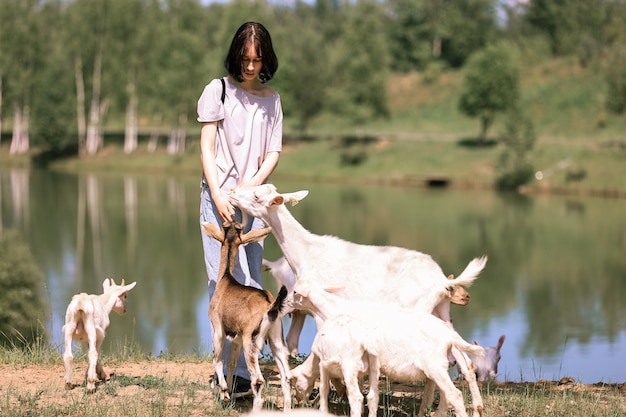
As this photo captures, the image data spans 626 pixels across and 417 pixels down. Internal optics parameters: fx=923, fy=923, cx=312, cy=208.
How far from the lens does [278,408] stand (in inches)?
283

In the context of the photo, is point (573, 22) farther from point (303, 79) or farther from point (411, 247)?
point (411, 247)

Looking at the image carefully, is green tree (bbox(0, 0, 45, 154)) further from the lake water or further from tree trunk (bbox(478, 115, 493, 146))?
tree trunk (bbox(478, 115, 493, 146))

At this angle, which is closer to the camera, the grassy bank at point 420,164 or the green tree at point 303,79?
the grassy bank at point 420,164

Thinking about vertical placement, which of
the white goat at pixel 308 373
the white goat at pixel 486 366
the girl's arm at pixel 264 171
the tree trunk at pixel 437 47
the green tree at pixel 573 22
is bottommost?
the white goat at pixel 486 366

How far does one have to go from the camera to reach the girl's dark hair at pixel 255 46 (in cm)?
732

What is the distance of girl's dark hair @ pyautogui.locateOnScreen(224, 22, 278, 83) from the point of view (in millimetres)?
7320

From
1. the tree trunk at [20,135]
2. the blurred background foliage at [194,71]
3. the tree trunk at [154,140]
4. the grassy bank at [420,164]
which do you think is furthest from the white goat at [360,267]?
the tree trunk at [20,135]

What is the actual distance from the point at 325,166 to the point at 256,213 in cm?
5077

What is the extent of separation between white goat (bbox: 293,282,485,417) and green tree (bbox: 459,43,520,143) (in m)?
51.8

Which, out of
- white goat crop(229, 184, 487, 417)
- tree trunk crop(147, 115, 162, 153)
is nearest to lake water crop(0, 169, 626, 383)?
white goat crop(229, 184, 487, 417)

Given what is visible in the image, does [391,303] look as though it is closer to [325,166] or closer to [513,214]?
[513,214]

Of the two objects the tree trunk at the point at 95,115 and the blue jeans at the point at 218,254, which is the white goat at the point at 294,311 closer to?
the blue jeans at the point at 218,254

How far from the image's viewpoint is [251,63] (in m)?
7.43

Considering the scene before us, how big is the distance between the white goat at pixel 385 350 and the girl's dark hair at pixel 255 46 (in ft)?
7.10
